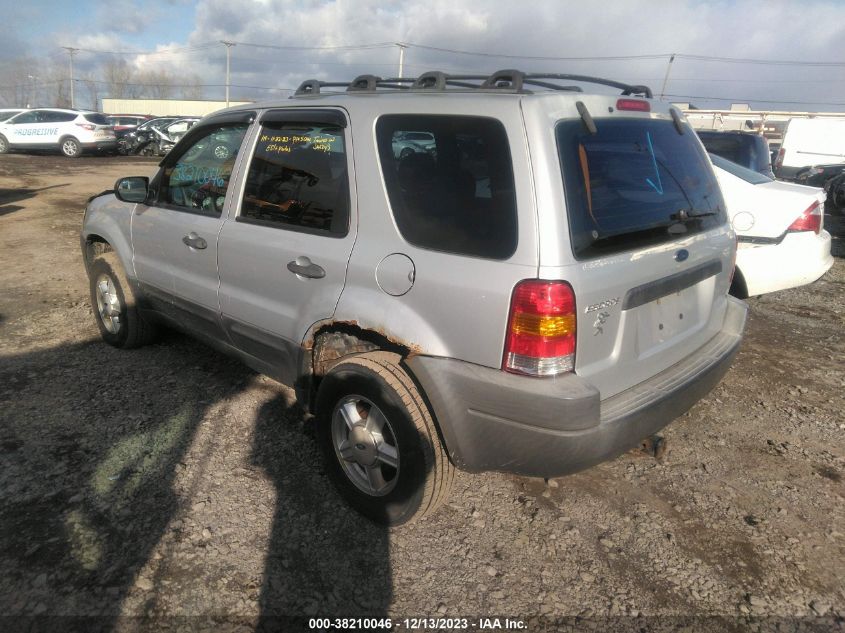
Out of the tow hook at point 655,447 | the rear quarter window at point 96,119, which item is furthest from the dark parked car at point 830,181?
the rear quarter window at point 96,119

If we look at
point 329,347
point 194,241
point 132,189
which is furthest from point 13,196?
point 329,347

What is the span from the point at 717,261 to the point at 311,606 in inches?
94.7

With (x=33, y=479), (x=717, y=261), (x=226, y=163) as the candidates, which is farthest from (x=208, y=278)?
(x=717, y=261)

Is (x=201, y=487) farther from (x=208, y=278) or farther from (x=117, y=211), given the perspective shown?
(x=117, y=211)

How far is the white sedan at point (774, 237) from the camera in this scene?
187 inches

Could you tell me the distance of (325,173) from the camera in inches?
110

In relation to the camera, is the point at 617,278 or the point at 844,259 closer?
the point at 617,278

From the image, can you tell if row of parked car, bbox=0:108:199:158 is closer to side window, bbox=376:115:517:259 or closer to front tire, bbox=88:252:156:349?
front tire, bbox=88:252:156:349

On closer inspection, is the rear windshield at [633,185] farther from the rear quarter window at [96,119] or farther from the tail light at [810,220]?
the rear quarter window at [96,119]

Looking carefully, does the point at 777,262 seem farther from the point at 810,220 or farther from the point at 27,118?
the point at 27,118

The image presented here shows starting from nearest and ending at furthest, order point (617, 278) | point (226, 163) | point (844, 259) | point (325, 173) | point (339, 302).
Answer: point (617, 278)
point (339, 302)
point (325, 173)
point (226, 163)
point (844, 259)

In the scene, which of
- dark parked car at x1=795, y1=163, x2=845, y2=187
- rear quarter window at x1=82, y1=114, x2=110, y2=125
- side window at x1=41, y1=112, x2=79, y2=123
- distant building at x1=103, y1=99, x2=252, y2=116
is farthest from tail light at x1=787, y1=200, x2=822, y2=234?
distant building at x1=103, y1=99, x2=252, y2=116

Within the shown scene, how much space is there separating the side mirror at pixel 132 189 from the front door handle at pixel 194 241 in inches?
25.8

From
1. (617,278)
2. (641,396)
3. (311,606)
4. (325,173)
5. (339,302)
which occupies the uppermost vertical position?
(325,173)
